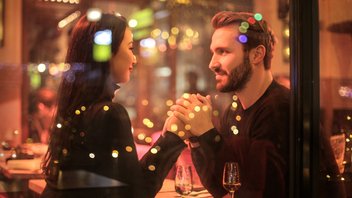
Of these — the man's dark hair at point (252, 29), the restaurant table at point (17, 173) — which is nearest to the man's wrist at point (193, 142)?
the man's dark hair at point (252, 29)

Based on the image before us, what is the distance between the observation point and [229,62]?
3039mm

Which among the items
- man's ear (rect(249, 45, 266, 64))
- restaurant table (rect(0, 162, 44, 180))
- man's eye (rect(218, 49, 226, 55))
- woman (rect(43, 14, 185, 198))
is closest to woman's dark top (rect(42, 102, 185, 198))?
woman (rect(43, 14, 185, 198))

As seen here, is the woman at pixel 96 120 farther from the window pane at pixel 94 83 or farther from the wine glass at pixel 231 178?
the wine glass at pixel 231 178

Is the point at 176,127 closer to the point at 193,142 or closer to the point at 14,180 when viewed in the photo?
the point at 193,142

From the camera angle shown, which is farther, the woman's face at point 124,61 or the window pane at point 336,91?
the window pane at point 336,91

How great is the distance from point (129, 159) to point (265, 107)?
99cm

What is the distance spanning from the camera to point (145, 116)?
108 inches

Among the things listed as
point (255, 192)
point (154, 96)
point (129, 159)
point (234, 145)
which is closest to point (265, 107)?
point (234, 145)

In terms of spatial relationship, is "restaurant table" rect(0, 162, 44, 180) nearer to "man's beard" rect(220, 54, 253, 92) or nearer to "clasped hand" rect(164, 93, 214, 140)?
"clasped hand" rect(164, 93, 214, 140)

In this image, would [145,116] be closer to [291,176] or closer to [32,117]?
[32,117]

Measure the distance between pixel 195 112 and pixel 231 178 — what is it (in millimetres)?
444

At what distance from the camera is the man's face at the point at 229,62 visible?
2.99m

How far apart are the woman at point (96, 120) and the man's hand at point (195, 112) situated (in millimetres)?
333

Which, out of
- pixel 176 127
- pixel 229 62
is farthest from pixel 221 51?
pixel 176 127
